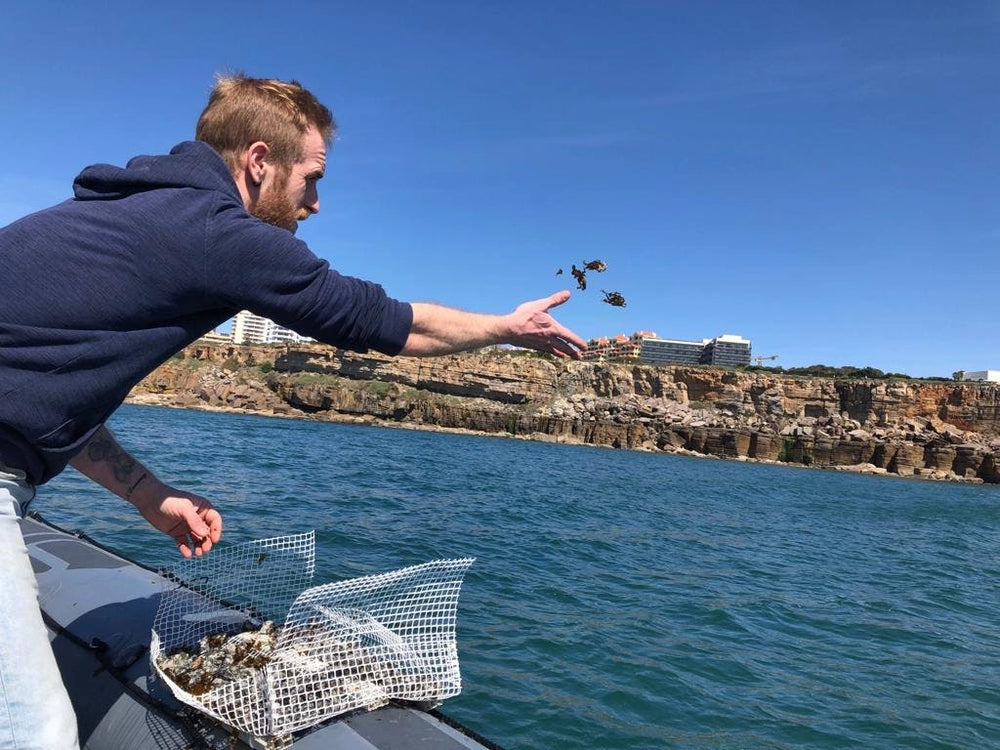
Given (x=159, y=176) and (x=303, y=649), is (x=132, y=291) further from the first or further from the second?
(x=303, y=649)

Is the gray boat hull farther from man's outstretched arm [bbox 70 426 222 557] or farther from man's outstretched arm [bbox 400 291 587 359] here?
man's outstretched arm [bbox 400 291 587 359]

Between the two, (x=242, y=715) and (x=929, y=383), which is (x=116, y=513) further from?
(x=929, y=383)

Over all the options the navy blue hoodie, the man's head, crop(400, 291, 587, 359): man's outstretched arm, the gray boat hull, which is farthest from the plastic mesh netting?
the man's head

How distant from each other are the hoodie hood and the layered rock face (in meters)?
74.7

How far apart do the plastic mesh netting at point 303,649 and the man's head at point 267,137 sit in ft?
7.02

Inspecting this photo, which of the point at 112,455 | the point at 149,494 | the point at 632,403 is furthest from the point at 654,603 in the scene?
the point at 632,403

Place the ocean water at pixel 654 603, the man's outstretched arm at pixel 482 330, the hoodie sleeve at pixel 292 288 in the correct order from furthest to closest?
the ocean water at pixel 654 603
the man's outstretched arm at pixel 482 330
the hoodie sleeve at pixel 292 288

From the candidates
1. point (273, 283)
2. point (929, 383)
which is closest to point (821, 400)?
point (929, 383)

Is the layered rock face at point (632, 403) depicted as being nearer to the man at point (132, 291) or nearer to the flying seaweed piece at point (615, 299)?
the flying seaweed piece at point (615, 299)

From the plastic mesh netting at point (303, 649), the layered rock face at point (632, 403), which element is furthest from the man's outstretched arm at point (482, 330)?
the layered rock face at point (632, 403)

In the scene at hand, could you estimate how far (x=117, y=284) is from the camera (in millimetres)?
1831

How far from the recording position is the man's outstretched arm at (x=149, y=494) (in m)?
2.79

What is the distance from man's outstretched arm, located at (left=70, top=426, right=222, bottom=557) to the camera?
9.16 ft

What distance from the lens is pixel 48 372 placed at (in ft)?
5.88
